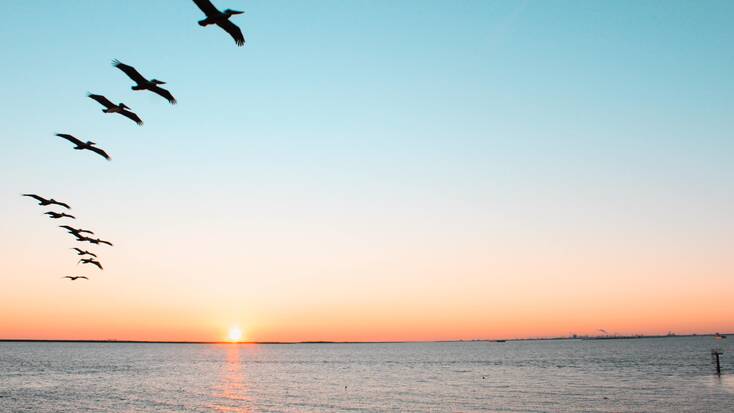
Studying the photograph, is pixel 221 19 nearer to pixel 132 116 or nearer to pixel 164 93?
pixel 164 93

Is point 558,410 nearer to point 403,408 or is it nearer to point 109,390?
point 403,408

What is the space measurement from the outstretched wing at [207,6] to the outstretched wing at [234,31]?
427 millimetres

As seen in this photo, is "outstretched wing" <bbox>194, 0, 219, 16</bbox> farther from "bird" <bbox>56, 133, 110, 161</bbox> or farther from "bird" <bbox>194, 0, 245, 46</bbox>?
"bird" <bbox>56, 133, 110, 161</bbox>

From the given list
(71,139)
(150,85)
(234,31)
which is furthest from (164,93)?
(71,139)

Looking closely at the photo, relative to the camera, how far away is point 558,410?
56844mm

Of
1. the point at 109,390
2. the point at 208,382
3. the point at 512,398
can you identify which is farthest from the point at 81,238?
the point at 208,382

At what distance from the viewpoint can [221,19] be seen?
17984 millimetres

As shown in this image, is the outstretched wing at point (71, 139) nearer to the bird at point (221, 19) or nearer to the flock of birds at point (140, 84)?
the flock of birds at point (140, 84)

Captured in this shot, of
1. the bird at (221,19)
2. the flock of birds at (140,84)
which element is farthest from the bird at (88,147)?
the bird at (221,19)

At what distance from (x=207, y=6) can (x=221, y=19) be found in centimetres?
53

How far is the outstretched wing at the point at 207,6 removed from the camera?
1775 cm

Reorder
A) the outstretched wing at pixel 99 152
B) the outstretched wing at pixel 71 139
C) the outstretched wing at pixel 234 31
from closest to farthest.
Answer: the outstretched wing at pixel 234 31 → the outstretched wing at pixel 71 139 → the outstretched wing at pixel 99 152

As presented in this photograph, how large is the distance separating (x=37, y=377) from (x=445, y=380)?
231ft

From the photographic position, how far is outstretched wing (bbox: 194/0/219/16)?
1775 cm
